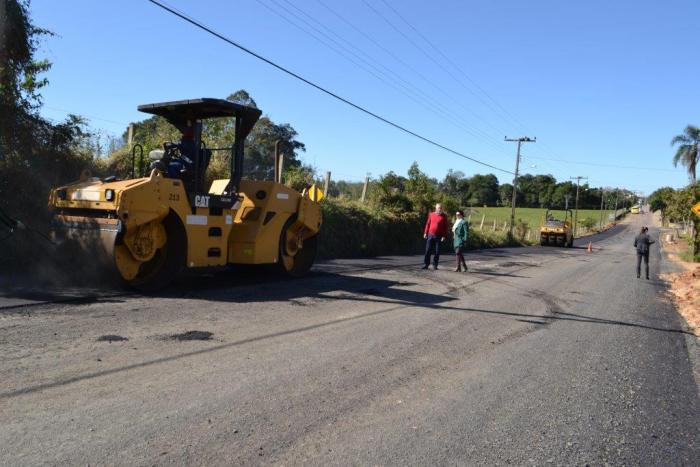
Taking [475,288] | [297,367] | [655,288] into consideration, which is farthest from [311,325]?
[655,288]

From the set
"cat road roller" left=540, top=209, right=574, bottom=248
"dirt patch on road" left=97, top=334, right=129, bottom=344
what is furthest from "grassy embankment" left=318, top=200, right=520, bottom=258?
"cat road roller" left=540, top=209, right=574, bottom=248

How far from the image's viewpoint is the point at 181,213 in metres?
8.50

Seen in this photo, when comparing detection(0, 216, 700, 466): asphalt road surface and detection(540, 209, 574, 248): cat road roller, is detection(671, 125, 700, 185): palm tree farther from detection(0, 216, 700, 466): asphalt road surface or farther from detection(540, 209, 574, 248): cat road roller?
detection(0, 216, 700, 466): asphalt road surface

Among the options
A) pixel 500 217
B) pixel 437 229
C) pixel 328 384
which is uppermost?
pixel 500 217

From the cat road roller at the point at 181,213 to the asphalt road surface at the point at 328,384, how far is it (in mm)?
706

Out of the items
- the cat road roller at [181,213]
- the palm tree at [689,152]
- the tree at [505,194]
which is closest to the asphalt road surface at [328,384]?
the cat road roller at [181,213]

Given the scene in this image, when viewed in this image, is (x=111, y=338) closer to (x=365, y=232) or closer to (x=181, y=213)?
(x=181, y=213)

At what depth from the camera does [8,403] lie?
3.89 metres

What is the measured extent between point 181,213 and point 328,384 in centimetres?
464

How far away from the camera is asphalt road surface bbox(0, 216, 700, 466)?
3.58m

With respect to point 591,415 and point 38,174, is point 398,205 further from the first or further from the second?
point 591,415

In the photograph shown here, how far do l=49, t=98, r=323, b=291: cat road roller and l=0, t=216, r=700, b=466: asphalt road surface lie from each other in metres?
0.71

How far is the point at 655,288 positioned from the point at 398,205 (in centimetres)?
Answer: 1285

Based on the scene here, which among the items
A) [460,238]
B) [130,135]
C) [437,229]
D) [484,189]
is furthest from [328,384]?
[484,189]
